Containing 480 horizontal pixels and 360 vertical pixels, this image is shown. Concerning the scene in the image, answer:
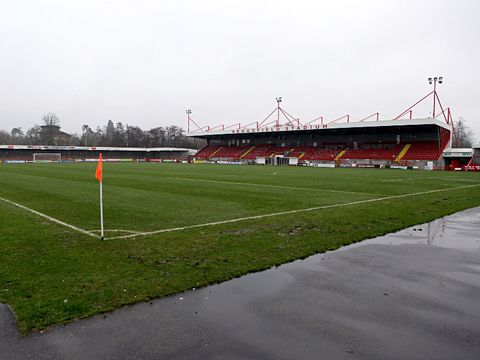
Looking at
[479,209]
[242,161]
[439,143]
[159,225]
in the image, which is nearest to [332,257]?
[159,225]

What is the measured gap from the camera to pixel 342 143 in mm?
75312

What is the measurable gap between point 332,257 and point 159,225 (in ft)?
17.0

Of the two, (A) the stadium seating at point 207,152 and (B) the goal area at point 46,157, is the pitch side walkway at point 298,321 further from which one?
(B) the goal area at point 46,157

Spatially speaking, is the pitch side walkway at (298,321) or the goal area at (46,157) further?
the goal area at (46,157)

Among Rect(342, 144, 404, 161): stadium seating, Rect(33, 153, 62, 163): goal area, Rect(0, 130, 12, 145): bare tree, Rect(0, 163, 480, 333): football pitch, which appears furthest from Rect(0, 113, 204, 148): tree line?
Rect(0, 163, 480, 333): football pitch

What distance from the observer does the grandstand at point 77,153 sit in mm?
89438

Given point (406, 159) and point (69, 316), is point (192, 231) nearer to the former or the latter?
point (69, 316)

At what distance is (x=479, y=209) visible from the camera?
14.9m

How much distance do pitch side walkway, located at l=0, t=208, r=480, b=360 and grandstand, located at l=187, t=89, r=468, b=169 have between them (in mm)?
56192

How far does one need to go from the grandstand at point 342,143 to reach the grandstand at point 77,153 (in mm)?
16731

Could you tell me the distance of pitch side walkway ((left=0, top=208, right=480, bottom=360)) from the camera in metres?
3.97

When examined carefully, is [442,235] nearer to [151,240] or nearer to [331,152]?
[151,240]

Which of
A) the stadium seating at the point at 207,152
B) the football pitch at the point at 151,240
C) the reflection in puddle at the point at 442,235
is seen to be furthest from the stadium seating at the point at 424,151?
the reflection in puddle at the point at 442,235

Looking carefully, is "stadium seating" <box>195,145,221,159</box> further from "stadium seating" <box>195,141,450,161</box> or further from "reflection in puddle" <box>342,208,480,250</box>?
"reflection in puddle" <box>342,208,480,250</box>
